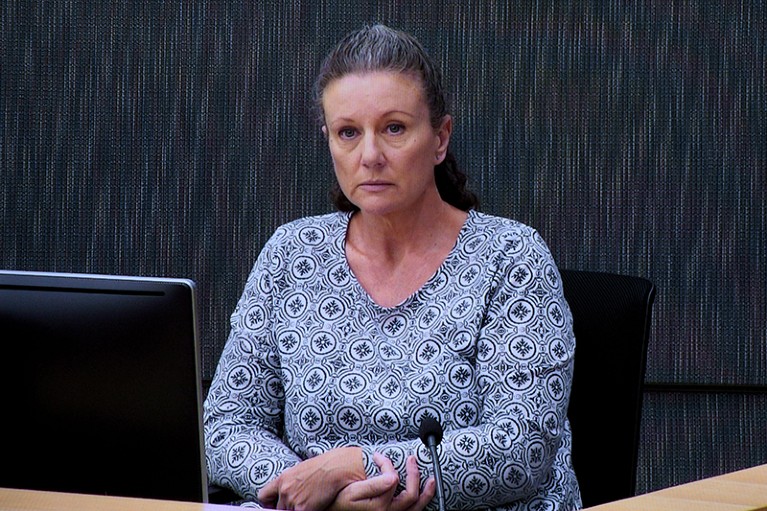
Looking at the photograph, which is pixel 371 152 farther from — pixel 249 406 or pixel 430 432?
pixel 430 432

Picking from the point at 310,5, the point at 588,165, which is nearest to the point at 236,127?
the point at 310,5

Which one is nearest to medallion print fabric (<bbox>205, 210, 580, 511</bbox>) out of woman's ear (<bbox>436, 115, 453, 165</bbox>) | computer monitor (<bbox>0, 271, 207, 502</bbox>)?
woman's ear (<bbox>436, 115, 453, 165</bbox>)

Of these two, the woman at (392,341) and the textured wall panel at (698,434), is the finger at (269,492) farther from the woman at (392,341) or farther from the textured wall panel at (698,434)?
the textured wall panel at (698,434)

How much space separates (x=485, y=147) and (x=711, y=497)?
172 centimetres

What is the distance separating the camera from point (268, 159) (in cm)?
268

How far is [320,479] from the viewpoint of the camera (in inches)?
61.5

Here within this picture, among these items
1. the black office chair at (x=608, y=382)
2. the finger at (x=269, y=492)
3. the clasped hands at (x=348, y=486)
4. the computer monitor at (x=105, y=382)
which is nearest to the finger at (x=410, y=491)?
the clasped hands at (x=348, y=486)

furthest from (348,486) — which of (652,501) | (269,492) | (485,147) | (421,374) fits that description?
(485,147)

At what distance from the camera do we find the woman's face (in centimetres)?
178

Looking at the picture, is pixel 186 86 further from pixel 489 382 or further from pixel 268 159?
pixel 489 382

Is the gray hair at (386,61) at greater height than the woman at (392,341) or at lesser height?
greater

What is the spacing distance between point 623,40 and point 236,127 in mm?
968

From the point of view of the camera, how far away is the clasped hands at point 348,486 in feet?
5.07

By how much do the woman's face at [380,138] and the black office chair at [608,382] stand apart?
14.7 inches
